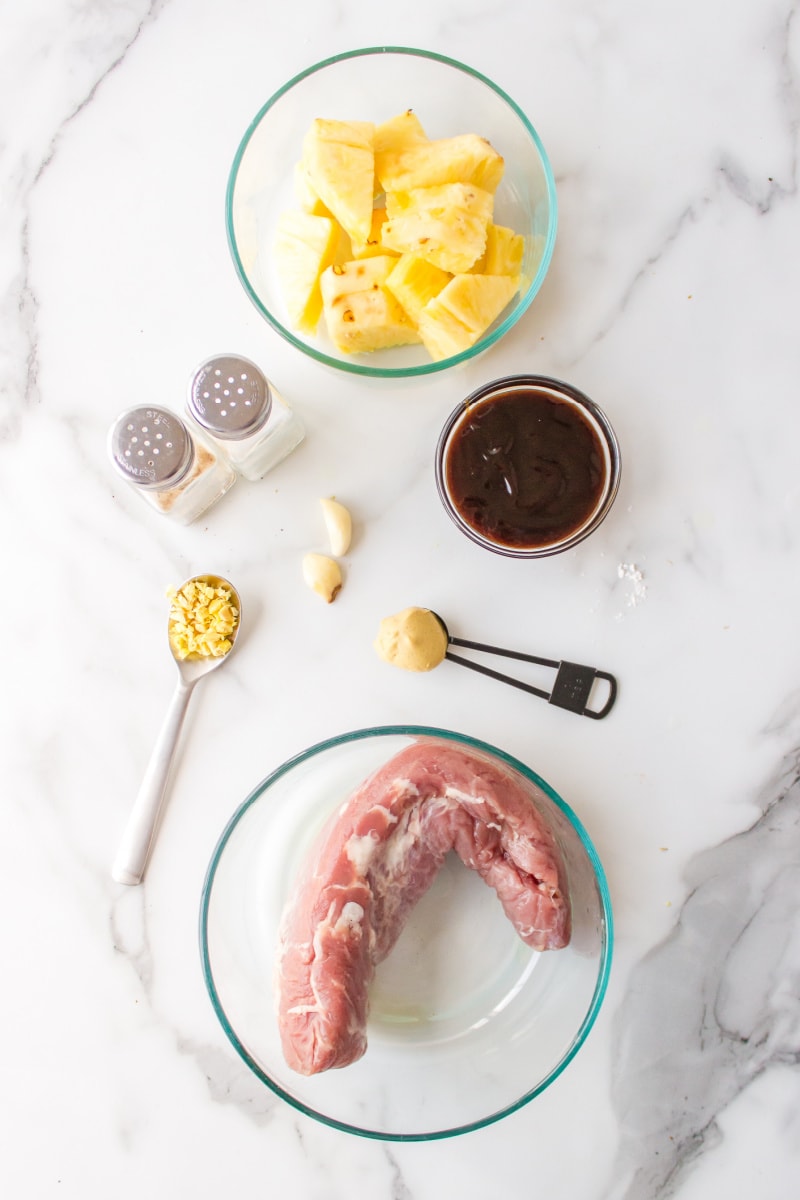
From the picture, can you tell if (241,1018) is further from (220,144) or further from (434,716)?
(220,144)

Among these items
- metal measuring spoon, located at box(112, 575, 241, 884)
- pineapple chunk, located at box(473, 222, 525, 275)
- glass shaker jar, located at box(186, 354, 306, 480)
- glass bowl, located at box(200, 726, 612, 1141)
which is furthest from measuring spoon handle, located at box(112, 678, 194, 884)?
pineapple chunk, located at box(473, 222, 525, 275)

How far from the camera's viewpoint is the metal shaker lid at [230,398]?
4.28 feet

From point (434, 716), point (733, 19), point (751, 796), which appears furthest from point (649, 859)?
point (733, 19)

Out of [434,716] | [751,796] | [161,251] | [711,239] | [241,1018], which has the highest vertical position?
[161,251]

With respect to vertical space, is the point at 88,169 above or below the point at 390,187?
above

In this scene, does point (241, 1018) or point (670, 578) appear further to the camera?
point (670, 578)

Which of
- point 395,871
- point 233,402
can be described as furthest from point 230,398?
point 395,871

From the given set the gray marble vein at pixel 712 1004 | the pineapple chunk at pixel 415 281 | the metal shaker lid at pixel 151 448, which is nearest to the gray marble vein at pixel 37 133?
the metal shaker lid at pixel 151 448

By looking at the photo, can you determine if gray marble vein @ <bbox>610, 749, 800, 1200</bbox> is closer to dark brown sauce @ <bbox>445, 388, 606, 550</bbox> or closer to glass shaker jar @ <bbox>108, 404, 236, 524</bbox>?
dark brown sauce @ <bbox>445, 388, 606, 550</bbox>

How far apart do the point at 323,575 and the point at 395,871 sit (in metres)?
0.46

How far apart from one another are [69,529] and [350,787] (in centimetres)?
63

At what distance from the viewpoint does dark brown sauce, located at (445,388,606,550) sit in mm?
1359

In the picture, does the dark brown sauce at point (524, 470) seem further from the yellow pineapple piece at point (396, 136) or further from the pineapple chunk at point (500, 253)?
the yellow pineapple piece at point (396, 136)

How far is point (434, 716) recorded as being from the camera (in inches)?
56.8
